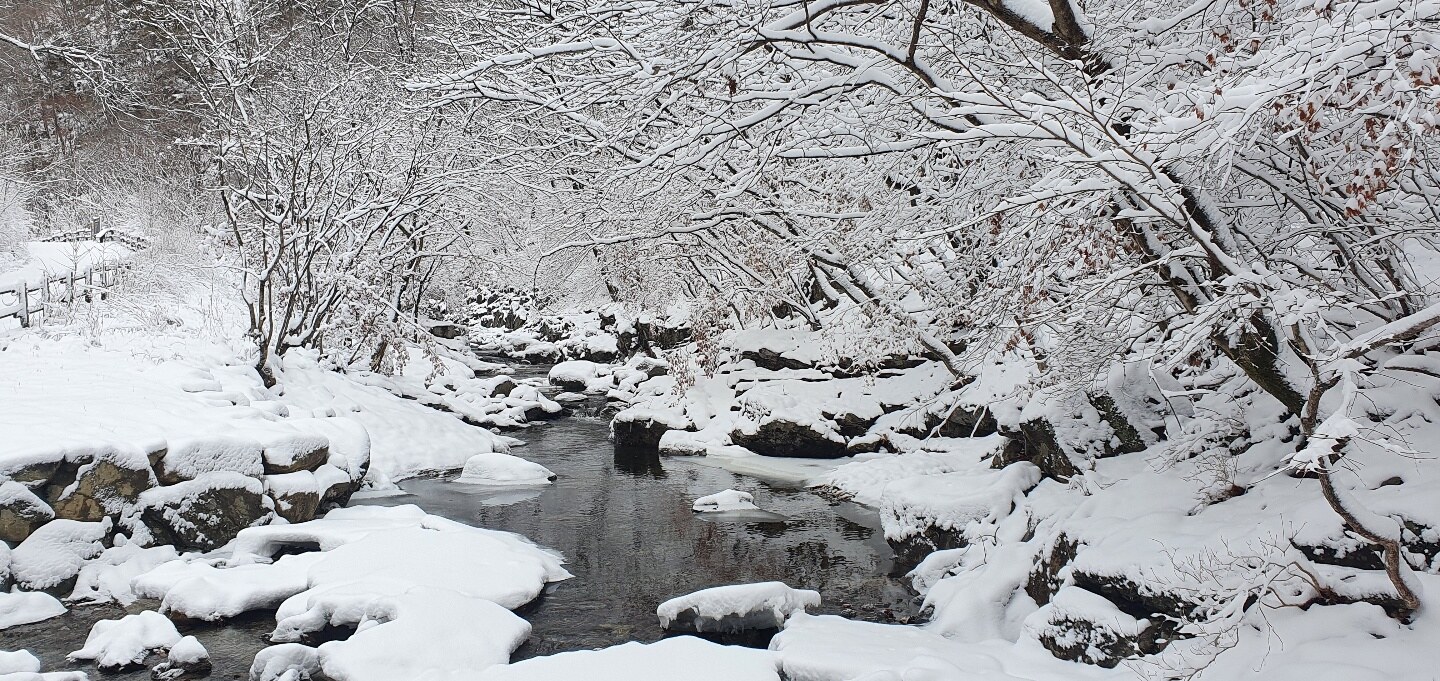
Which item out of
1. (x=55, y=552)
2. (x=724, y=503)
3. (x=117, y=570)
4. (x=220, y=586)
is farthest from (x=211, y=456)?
(x=724, y=503)

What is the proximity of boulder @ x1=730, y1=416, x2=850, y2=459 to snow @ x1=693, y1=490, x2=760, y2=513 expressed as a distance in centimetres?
319

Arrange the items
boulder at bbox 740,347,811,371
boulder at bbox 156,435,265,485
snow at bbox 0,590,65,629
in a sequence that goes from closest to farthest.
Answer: snow at bbox 0,590,65,629
boulder at bbox 156,435,265,485
boulder at bbox 740,347,811,371

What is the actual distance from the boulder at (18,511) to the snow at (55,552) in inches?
2.8

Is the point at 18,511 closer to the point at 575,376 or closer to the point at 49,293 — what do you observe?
the point at 49,293

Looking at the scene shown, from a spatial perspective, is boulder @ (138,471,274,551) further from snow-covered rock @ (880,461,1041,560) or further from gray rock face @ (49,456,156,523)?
snow-covered rock @ (880,461,1041,560)

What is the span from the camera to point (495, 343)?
35219 mm

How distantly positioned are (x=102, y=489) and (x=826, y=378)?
442 inches

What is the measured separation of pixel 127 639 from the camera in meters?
5.77

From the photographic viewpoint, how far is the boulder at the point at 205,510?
7719mm

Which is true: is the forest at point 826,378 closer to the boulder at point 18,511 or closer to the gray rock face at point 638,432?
the boulder at point 18,511

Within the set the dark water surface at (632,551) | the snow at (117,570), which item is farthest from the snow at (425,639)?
the snow at (117,570)

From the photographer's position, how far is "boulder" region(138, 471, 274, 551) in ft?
25.3

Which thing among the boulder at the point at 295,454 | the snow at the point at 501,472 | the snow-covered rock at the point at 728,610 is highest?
the boulder at the point at 295,454

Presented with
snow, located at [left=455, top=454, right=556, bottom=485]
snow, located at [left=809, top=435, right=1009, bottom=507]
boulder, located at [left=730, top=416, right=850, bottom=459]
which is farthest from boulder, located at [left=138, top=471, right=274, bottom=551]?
boulder, located at [left=730, top=416, right=850, bottom=459]
